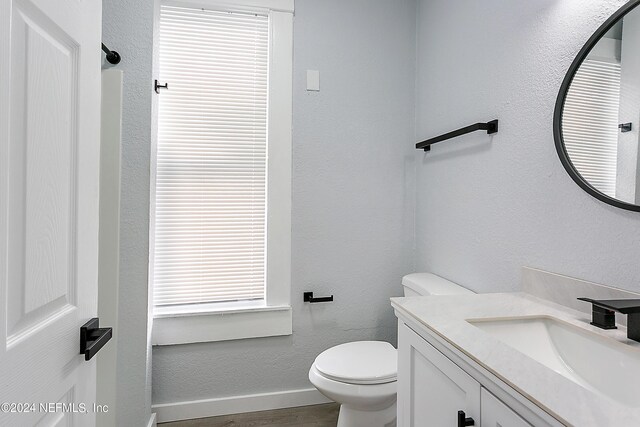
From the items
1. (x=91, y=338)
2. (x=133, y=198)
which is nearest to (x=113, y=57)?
(x=133, y=198)

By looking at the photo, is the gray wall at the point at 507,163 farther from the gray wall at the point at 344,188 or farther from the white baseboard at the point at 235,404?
the white baseboard at the point at 235,404

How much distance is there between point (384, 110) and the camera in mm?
2135

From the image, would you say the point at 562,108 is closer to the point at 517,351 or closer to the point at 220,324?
the point at 517,351

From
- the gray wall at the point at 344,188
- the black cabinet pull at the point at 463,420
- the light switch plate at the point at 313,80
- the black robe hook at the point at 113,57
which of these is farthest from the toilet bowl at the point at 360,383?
the black robe hook at the point at 113,57

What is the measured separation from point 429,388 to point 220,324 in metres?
1.26

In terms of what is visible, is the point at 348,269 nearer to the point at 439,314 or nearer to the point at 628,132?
the point at 439,314

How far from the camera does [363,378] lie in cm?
146

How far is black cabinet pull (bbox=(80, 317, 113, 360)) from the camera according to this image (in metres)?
0.84

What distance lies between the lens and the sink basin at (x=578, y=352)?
30.2 inches

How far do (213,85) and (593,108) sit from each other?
1.68 meters

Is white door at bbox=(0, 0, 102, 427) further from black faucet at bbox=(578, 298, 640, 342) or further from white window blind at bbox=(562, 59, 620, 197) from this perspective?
white window blind at bbox=(562, 59, 620, 197)

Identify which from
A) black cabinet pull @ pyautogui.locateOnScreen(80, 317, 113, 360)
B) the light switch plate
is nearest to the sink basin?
black cabinet pull @ pyautogui.locateOnScreen(80, 317, 113, 360)

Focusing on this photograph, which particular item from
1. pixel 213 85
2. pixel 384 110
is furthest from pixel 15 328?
pixel 384 110

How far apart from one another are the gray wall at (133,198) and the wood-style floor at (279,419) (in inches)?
14.7
